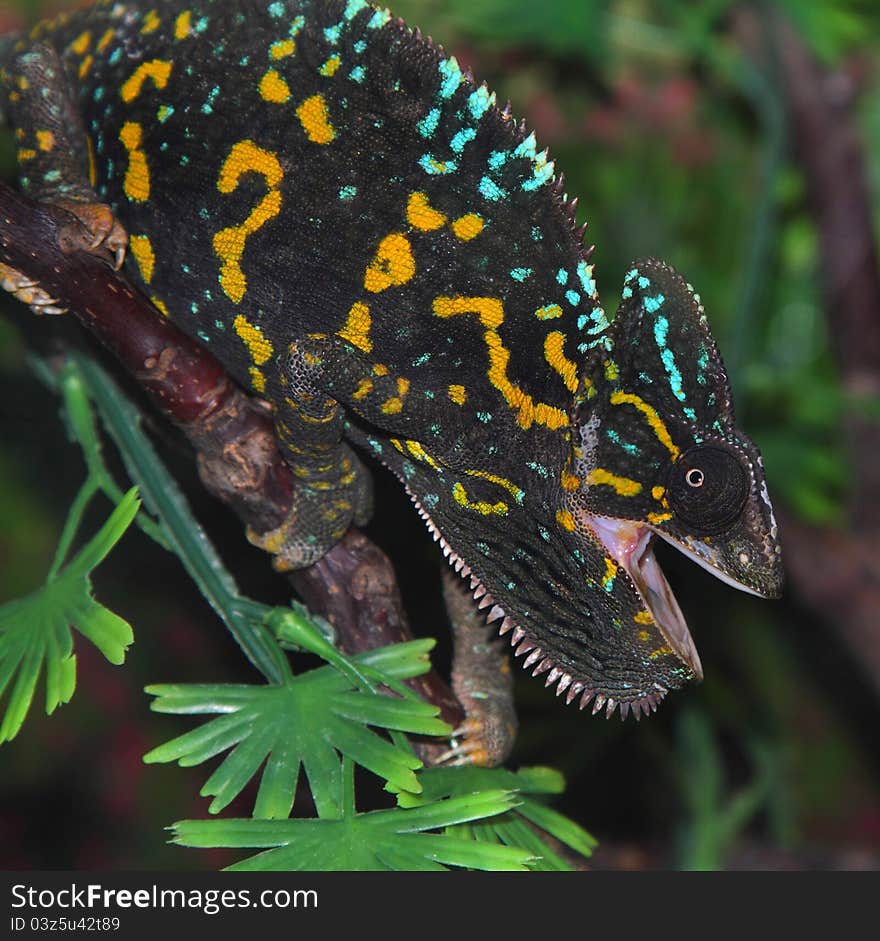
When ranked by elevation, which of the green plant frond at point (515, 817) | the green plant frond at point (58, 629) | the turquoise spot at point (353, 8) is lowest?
the green plant frond at point (515, 817)

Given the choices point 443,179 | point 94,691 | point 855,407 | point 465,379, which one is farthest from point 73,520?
point 94,691

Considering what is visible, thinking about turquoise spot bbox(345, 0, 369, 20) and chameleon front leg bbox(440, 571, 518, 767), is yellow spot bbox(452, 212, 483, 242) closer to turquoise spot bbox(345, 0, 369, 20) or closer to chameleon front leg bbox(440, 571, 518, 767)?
turquoise spot bbox(345, 0, 369, 20)

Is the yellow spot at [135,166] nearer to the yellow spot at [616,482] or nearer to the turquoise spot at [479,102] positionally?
the turquoise spot at [479,102]

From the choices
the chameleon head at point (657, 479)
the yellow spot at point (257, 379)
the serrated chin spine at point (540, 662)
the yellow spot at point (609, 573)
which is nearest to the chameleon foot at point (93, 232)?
the yellow spot at point (257, 379)

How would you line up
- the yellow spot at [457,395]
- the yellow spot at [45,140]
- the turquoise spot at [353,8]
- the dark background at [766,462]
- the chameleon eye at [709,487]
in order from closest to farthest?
the chameleon eye at [709,487] < the turquoise spot at [353,8] < the yellow spot at [457,395] < the yellow spot at [45,140] < the dark background at [766,462]

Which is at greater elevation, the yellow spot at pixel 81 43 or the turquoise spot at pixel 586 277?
the yellow spot at pixel 81 43

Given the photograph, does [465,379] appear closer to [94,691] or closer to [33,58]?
[33,58]
